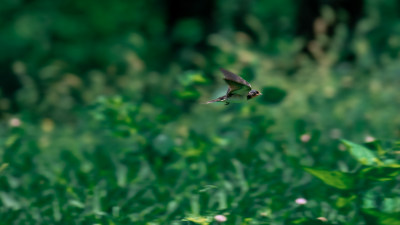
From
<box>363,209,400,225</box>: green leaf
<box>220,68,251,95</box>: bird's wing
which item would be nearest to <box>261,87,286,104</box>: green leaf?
<box>363,209,400,225</box>: green leaf

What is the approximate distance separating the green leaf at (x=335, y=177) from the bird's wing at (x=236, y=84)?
511 mm

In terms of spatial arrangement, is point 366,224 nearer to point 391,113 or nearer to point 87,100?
point 391,113

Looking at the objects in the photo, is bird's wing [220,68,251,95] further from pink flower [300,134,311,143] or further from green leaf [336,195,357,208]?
pink flower [300,134,311,143]

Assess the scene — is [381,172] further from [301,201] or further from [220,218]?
[220,218]

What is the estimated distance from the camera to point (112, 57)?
494 centimetres

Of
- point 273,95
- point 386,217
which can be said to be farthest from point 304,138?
point 386,217

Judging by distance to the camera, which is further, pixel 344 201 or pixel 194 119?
pixel 194 119

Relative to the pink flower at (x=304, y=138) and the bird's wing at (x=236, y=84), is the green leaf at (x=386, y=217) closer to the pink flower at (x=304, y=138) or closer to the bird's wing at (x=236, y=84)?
the bird's wing at (x=236, y=84)

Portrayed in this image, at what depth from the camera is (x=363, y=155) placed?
6.83 ft

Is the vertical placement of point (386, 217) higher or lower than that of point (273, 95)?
lower

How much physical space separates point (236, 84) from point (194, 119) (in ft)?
8.00

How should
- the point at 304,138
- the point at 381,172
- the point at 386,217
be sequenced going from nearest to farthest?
the point at 386,217, the point at 381,172, the point at 304,138

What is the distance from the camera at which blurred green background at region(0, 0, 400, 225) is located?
2.18 meters

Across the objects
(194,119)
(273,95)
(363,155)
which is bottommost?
(363,155)
